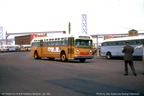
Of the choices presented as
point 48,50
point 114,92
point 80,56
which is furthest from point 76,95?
point 48,50

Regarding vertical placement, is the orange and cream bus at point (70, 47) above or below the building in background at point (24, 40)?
below

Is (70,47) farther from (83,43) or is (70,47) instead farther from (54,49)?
(54,49)

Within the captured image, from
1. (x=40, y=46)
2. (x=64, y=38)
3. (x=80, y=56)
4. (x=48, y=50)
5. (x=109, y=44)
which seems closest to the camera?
(x=80, y=56)

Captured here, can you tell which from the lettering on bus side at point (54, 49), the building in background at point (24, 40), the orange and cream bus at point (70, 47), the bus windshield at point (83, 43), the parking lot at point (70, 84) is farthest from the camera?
the building in background at point (24, 40)

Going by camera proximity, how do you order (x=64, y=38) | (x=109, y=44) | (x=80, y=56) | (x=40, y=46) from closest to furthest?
(x=80, y=56), (x=64, y=38), (x=40, y=46), (x=109, y=44)

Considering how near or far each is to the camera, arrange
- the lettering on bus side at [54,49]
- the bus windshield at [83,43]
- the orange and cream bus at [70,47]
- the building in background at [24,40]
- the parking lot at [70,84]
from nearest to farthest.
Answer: the parking lot at [70,84] → the orange and cream bus at [70,47] → the bus windshield at [83,43] → the lettering on bus side at [54,49] → the building in background at [24,40]

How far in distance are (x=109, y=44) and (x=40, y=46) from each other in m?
9.75

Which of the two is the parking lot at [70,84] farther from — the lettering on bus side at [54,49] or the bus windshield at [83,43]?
the lettering on bus side at [54,49]

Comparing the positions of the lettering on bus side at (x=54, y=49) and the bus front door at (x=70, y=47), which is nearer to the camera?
the bus front door at (x=70, y=47)

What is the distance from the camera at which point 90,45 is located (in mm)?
20797

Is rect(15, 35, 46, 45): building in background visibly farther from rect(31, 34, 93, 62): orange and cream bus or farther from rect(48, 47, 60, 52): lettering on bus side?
rect(31, 34, 93, 62): orange and cream bus

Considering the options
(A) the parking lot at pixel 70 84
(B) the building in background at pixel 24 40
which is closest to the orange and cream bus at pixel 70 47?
(A) the parking lot at pixel 70 84

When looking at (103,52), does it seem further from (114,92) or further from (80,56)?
(114,92)

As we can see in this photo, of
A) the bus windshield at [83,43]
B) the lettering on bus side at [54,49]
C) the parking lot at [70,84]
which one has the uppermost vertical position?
the bus windshield at [83,43]
